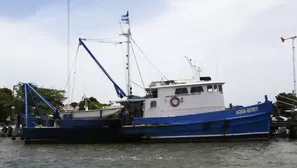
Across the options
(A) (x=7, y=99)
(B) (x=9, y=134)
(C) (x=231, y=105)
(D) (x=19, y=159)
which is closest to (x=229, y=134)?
(C) (x=231, y=105)

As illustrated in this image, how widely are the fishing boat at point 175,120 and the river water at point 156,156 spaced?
1028 millimetres

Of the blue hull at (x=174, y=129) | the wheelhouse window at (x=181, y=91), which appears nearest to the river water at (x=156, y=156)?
the blue hull at (x=174, y=129)

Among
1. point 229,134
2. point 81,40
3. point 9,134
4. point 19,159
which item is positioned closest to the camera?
point 19,159

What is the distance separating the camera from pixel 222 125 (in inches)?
906

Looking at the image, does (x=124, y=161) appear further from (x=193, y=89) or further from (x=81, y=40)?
(x=81, y=40)

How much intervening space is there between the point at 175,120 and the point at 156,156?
5.61m

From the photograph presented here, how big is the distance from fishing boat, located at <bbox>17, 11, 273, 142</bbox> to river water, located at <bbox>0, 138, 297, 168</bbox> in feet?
3.37

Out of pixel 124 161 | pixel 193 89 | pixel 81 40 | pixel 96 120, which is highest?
pixel 81 40

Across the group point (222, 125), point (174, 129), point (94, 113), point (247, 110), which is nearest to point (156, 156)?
point (174, 129)

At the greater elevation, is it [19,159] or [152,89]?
[152,89]

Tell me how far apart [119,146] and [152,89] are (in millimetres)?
4437

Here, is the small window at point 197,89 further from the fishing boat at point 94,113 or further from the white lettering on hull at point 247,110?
the fishing boat at point 94,113

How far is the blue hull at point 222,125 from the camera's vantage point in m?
22.8

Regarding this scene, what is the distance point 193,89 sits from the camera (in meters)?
→ 24.6
